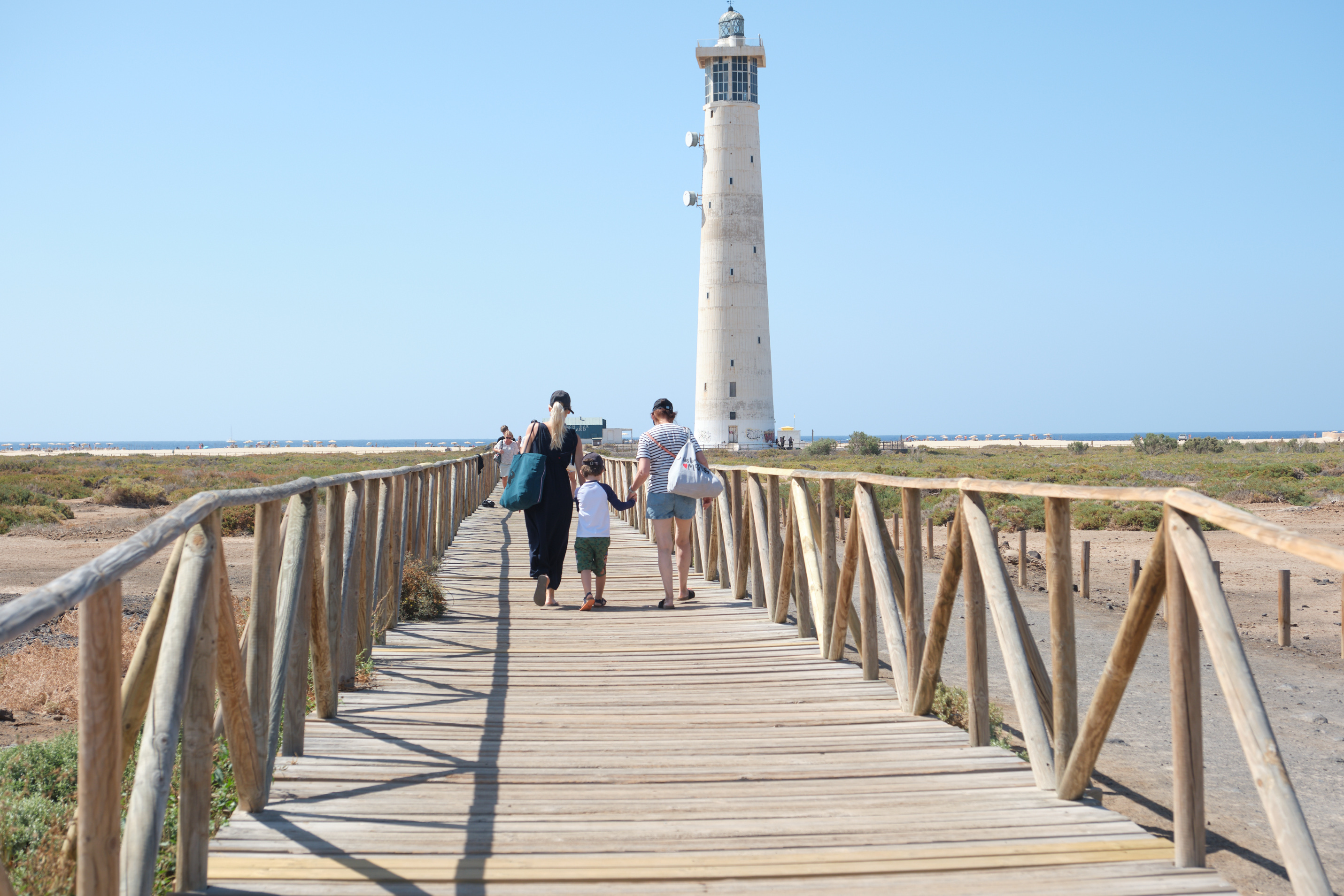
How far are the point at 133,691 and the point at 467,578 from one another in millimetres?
8155

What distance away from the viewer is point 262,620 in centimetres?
383

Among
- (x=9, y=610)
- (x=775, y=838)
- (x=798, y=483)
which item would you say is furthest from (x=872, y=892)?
(x=798, y=483)

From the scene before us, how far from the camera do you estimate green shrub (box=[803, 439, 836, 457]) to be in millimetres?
56906

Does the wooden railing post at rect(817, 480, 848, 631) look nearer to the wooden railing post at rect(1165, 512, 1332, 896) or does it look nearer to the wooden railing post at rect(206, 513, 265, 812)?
the wooden railing post at rect(1165, 512, 1332, 896)

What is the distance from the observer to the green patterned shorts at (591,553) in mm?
8625

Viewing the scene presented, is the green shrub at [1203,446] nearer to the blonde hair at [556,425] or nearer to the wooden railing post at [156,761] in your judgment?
the blonde hair at [556,425]

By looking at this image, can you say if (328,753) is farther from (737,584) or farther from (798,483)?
(737,584)

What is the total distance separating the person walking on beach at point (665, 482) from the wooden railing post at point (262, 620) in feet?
15.4

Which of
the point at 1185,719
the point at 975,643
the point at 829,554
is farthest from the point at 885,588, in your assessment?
the point at 1185,719

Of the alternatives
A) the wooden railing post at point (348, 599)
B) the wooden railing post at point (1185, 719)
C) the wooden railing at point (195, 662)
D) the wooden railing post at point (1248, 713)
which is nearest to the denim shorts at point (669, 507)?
the wooden railing post at point (348, 599)

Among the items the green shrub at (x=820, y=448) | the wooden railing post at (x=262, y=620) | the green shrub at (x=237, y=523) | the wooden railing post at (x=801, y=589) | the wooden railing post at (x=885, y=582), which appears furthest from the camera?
the green shrub at (x=820, y=448)

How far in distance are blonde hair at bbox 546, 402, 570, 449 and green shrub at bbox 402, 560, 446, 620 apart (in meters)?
1.47

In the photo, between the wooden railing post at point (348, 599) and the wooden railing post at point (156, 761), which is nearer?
the wooden railing post at point (156, 761)

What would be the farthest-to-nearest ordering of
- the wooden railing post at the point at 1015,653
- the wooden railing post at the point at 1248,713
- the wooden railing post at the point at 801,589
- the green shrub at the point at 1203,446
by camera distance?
1. the green shrub at the point at 1203,446
2. the wooden railing post at the point at 801,589
3. the wooden railing post at the point at 1015,653
4. the wooden railing post at the point at 1248,713
